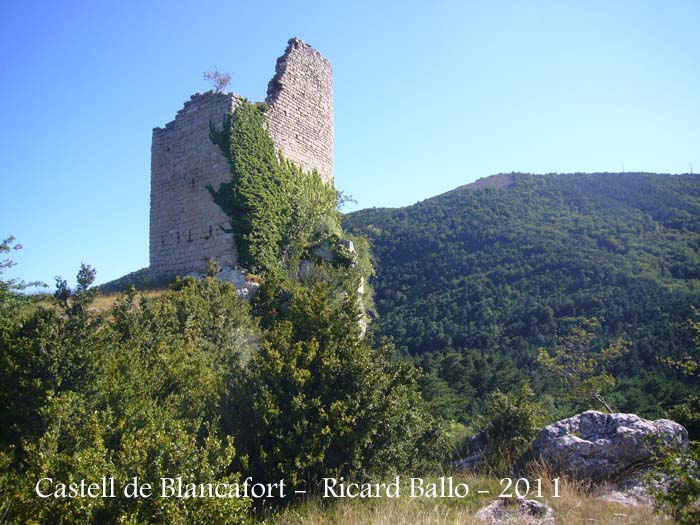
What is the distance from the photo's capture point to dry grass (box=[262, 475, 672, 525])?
4.84 m

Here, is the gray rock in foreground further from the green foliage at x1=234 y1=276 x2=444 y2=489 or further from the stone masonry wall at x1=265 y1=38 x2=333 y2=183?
the stone masonry wall at x1=265 y1=38 x2=333 y2=183

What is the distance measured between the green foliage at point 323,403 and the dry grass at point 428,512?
343mm

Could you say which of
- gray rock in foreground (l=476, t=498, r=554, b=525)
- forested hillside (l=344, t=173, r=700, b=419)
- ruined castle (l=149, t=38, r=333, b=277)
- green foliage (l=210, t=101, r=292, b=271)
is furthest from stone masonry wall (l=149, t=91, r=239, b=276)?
forested hillside (l=344, t=173, r=700, b=419)

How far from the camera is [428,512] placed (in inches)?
206

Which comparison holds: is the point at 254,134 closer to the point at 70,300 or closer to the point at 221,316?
the point at 221,316

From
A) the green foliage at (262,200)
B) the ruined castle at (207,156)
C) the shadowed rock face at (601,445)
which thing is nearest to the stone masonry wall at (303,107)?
the ruined castle at (207,156)

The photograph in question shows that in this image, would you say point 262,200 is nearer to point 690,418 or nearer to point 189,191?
point 189,191

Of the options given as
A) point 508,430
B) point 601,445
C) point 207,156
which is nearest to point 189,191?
point 207,156

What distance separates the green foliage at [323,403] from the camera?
5.53 metres

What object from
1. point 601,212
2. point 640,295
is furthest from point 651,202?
point 640,295

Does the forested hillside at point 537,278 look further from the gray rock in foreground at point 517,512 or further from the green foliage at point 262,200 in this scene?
the gray rock in foreground at point 517,512

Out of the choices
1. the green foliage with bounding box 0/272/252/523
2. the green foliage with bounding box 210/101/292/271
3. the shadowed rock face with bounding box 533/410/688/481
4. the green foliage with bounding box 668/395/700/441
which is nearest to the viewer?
the green foliage with bounding box 0/272/252/523

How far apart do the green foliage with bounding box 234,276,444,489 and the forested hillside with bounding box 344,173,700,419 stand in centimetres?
690

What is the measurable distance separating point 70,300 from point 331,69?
9745 mm
